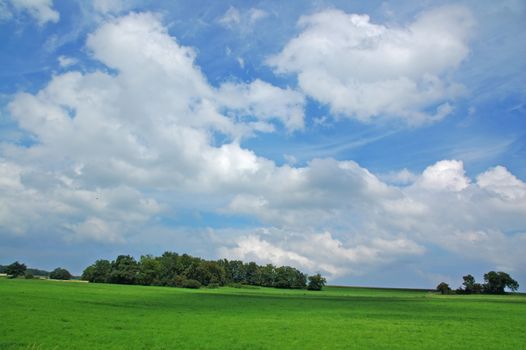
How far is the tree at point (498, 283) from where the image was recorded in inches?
7579

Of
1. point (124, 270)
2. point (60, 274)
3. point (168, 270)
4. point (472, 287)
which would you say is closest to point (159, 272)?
point (168, 270)

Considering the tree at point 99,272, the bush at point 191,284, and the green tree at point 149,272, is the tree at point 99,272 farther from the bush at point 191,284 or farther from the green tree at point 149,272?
the bush at point 191,284

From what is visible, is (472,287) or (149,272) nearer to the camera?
(149,272)

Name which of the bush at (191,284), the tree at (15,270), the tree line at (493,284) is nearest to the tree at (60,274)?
the tree at (15,270)

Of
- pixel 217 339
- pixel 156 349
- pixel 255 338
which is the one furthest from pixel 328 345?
pixel 156 349

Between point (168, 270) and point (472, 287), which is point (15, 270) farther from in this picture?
point (472, 287)

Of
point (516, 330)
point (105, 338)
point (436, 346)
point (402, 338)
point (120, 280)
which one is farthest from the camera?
point (120, 280)

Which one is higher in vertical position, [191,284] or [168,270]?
[168,270]

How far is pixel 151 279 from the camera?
170625mm

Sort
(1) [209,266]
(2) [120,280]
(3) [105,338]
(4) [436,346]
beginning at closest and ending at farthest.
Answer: (3) [105,338]
(4) [436,346]
(2) [120,280]
(1) [209,266]

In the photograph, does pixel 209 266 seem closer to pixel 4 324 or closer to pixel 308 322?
pixel 308 322

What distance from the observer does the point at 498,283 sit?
194 m

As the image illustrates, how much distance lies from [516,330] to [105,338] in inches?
1598

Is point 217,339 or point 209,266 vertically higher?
point 209,266
